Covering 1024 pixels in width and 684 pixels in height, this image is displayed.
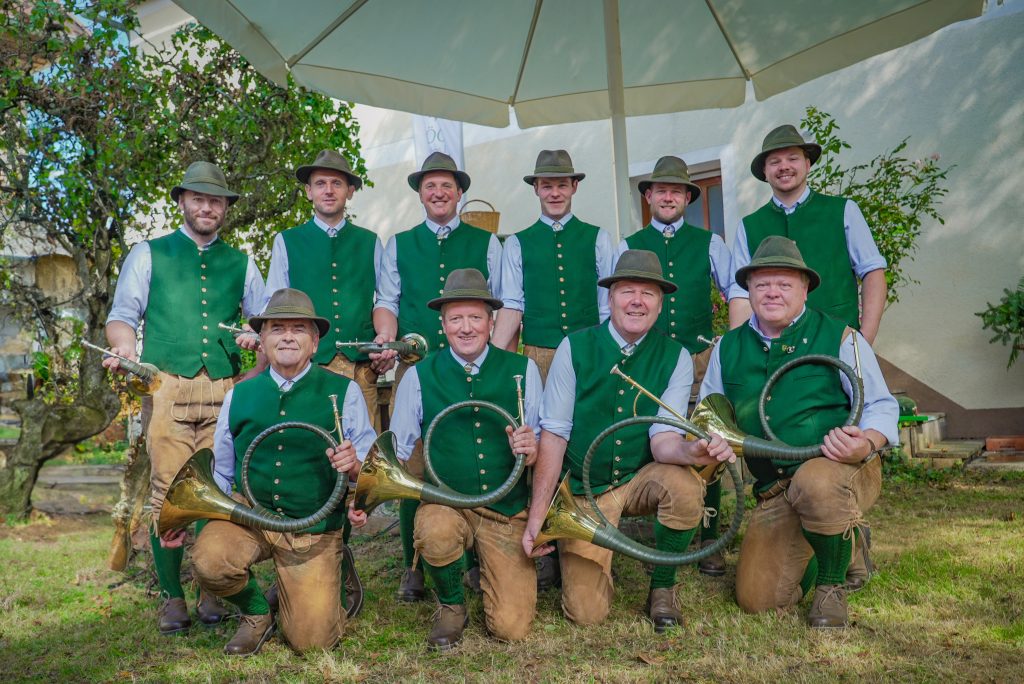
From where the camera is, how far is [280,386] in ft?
12.7

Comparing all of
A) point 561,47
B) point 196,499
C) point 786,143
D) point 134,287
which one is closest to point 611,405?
point 786,143

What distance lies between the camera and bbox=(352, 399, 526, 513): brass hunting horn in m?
3.61

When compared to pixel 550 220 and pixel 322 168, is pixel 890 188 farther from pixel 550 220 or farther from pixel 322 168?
pixel 322 168

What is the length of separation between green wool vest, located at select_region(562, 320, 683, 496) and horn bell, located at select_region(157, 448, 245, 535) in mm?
1454

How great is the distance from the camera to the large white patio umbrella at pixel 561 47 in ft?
15.2

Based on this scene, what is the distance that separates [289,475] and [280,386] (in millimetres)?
388

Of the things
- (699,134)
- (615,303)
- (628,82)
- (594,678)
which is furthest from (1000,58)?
(594,678)

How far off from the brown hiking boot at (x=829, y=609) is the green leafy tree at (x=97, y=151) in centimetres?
458

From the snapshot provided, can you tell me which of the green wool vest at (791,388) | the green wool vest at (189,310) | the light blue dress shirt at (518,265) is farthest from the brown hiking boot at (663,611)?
the green wool vest at (189,310)

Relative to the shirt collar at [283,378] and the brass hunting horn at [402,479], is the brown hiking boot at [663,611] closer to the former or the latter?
the brass hunting horn at [402,479]

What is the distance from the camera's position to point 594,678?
3154 mm

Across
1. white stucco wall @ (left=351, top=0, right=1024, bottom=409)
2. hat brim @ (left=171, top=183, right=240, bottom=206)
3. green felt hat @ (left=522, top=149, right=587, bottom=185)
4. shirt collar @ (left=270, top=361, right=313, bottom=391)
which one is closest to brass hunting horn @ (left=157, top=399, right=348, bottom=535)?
shirt collar @ (left=270, top=361, right=313, bottom=391)

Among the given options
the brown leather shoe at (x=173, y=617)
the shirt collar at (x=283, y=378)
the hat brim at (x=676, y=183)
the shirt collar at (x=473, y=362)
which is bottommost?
the brown leather shoe at (x=173, y=617)

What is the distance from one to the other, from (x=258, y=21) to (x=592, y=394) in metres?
2.55
